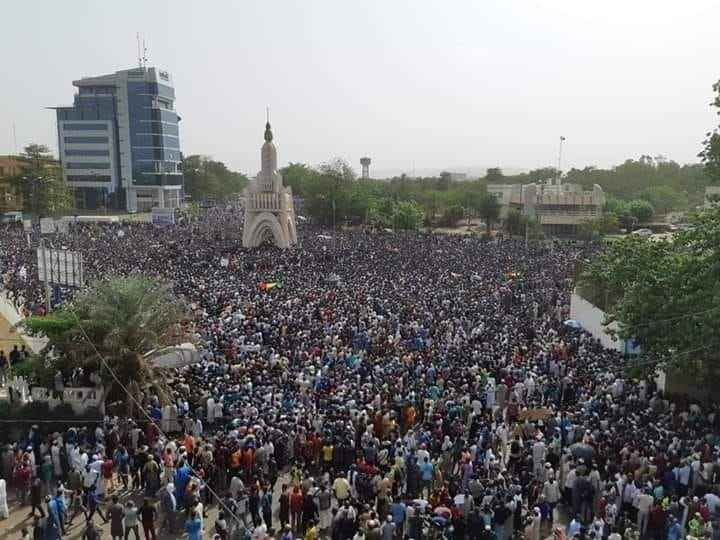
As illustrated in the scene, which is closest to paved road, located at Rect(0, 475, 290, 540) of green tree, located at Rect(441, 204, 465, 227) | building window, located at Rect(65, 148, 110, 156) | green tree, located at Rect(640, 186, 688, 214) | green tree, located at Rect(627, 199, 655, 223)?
green tree, located at Rect(627, 199, 655, 223)

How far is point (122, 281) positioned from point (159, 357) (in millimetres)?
2075

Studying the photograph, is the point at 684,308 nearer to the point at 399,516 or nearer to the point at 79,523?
the point at 399,516

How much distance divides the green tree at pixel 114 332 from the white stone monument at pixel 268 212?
2795cm

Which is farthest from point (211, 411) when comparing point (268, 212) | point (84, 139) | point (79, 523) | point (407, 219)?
point (84, 139)

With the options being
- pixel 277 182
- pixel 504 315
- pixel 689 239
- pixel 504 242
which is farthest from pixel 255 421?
pixel 504 242

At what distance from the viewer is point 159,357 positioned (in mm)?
15695

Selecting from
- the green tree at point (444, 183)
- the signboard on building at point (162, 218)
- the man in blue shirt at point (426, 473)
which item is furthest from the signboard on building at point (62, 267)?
the green tree at point (444, 183)

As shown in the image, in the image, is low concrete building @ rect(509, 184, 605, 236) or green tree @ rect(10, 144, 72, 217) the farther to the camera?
low concrete building @ rect(509, 184, 605, 236)

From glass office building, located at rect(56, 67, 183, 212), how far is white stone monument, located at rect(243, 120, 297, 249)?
152ft

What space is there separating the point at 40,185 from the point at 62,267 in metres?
41.4

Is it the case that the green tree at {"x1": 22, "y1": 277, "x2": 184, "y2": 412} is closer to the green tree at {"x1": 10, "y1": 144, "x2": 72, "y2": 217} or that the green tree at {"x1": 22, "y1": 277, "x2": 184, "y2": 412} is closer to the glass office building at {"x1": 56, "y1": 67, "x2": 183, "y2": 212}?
the green tree at {"x1": 10, "y1": 144, "x2": 72, "y2": 217}

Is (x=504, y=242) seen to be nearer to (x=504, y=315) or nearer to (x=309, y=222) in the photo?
(x=504, y=315)

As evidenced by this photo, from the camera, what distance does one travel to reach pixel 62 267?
20547 mm

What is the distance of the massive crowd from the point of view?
958 cm
